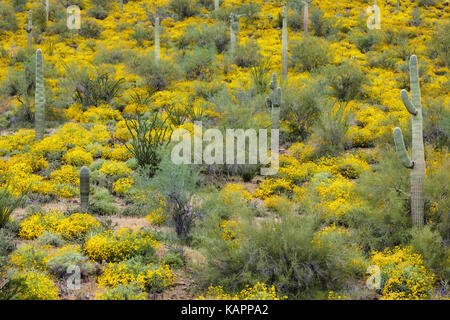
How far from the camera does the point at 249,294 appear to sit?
6023mm

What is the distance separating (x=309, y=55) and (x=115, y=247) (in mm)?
15654

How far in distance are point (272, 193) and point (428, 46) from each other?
624 inches

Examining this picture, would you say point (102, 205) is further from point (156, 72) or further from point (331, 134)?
point (156, 72)

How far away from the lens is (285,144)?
46.1 feet

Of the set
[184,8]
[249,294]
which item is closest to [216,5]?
[184,8]

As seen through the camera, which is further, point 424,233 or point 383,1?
point 383,1

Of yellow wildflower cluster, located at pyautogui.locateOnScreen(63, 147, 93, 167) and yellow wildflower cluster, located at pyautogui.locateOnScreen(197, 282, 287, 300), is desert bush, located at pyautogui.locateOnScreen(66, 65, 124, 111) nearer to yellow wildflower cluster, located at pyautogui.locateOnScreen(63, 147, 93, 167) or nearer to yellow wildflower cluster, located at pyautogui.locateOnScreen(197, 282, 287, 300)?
yellow wildflower cluster, located at pyautogui.locateOnScreen(63, 147, 93, 167)

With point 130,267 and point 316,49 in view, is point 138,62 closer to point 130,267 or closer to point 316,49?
point 316,49

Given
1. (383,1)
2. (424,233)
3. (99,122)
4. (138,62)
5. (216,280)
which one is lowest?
(216,280)

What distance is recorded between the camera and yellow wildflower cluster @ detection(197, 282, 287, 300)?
583 centimetres

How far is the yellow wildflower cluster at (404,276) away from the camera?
6.27m

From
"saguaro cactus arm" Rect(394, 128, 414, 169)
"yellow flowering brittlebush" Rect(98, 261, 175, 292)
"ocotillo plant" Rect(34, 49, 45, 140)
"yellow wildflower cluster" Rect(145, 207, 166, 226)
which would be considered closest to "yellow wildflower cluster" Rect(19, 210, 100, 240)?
"yellow wildflower cluster" Rect(145, 207, 166, 226)

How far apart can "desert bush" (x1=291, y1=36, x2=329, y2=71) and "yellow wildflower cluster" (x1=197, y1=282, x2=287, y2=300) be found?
15.8m
